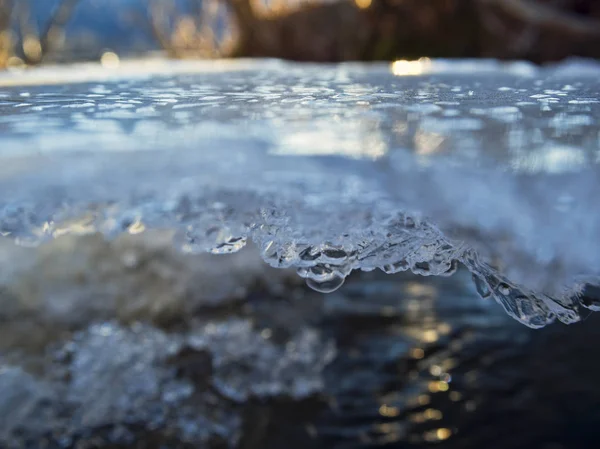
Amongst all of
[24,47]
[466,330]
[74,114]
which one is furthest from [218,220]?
[24,47]

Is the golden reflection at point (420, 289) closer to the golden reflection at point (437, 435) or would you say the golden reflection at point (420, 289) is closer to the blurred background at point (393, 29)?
the golden reflection at point (437, 435)

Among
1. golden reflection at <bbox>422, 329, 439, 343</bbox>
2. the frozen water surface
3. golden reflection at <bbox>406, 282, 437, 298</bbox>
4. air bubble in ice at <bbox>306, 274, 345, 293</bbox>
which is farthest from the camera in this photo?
golden reflection at <bbox>406, 282, 437, 298</bbox>

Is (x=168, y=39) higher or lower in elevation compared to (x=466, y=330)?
higher

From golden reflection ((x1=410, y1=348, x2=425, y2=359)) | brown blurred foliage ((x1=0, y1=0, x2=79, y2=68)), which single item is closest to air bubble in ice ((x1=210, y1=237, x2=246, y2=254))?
golden reflection ((x1=410, y1=348, x2=425, y2=359))

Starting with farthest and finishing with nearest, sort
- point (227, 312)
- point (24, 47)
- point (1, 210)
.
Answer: point (24, 47), point (227, 312), point (1, 210)

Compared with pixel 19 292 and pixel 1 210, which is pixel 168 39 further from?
pixel 1 210

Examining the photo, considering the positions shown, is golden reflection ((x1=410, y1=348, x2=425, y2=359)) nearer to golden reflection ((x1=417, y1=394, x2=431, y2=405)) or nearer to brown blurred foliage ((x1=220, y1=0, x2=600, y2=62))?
golden reflection ((x1=417, y1=394, x2=431, y2=405))

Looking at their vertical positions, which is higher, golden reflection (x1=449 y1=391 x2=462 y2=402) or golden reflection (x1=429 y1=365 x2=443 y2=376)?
golden reflection (x1=449 y1=391 x2=462 y2=402)

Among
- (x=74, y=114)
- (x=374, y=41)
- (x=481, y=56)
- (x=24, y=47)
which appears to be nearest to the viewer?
(x=74, y=114)

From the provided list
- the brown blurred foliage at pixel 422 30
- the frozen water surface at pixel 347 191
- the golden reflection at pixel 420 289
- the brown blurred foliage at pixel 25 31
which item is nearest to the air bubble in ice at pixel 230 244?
the frozen water surface at pixel 347 191
